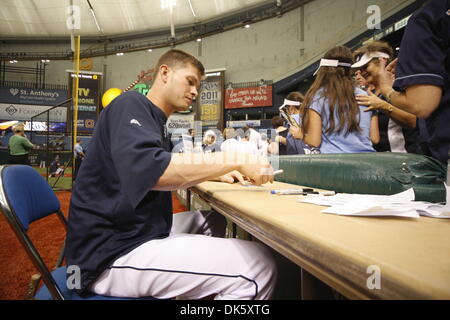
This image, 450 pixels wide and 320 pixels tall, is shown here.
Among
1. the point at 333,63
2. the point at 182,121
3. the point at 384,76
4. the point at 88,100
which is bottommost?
the point at 384,76

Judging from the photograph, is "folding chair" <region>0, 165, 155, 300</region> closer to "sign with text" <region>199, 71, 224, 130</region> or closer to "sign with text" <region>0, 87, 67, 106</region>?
"sign with text" <region>199, 71, 224, 130</region>

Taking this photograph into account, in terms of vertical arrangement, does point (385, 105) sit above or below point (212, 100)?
below

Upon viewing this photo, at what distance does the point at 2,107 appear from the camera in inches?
455

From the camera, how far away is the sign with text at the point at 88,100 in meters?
11.3

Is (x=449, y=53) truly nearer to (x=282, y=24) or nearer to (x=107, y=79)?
(x=282, y=24)

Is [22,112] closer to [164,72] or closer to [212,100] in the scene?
[212,100]

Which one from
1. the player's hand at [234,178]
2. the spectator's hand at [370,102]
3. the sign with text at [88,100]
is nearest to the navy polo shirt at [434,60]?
the spectator's hand at [370,102]

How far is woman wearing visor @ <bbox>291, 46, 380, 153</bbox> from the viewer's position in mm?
1659

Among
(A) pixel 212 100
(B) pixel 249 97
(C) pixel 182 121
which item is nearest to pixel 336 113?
(B) pixel 249 97

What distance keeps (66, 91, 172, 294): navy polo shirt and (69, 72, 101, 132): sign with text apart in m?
11.8

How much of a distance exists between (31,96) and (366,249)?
593 inches

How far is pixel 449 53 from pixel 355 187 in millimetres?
619

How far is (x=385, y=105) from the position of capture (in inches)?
63.2
